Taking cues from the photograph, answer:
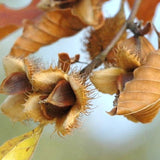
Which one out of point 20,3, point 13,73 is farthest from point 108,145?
point 13,73

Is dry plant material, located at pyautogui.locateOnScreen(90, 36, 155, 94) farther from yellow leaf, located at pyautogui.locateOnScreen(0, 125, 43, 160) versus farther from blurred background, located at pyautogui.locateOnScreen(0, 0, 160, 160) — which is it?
blurred background, located at pyautogui.locateOnScreen(0, 0, 160, 160)

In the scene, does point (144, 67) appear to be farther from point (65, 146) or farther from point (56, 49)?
point (65, 146)

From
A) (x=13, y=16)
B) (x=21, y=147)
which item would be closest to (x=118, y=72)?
(x=21, y=147)

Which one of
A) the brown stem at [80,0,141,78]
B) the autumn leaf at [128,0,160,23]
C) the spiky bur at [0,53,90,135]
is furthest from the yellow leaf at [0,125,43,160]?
the autumn leaf at [128,0,160,23]

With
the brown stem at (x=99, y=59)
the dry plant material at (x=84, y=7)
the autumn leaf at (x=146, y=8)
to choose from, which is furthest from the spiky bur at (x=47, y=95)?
the autumn leaf at (x=146, y=8)

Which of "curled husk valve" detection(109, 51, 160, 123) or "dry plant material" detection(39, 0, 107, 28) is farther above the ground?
"dry plant material" detection(39, 0, 107, 28)

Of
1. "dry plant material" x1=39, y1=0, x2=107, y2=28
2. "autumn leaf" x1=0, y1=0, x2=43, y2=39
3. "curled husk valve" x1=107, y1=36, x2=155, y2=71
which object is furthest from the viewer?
"autumn leaf" x1=0, y1=0, x2=43, y2=39

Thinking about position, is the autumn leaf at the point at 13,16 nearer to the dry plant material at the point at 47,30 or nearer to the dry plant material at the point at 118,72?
the dry plant material at the point at 47,30

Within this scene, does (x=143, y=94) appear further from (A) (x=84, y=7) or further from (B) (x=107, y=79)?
(A) (x=84, y=7)
